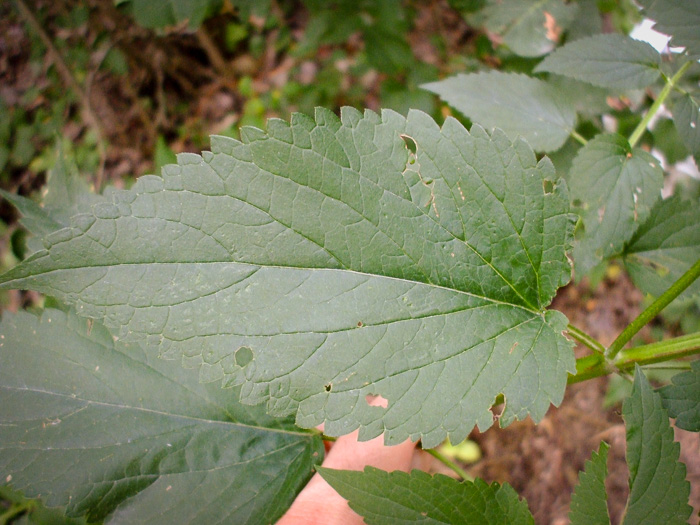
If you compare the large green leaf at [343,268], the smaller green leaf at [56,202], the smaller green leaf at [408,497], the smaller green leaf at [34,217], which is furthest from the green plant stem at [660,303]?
the smaller green leaf at [34,217]

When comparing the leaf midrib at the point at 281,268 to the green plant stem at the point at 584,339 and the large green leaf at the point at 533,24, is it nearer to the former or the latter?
the green plant stem at the point at 584,339

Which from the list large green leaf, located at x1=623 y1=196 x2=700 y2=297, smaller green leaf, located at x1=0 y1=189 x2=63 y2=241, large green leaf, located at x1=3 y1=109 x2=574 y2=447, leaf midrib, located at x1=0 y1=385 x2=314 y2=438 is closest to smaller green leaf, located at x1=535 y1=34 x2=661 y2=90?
large green leaf, located at x1=623 y1=196 x2=700 y2=297

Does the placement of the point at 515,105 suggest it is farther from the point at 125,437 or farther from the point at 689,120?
the point at 125,437

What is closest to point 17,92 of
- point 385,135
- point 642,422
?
point 385,135

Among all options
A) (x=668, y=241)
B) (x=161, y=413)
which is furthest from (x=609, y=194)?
(x=161, y=413)

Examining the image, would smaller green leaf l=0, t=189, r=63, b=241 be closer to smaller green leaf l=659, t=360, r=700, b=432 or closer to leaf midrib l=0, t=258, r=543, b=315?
leaf midrib l=0, t=258, r=543, b=315
